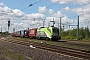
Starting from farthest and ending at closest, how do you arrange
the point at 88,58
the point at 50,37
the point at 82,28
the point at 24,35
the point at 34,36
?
the point at 82,28 < the point at 24,35 < the point at 34,36 < the point at 50,37 < the point at 88,58

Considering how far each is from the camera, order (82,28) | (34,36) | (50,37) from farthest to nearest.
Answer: (82,28) < (34,36) < (50,37)

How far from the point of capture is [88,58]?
570 inches

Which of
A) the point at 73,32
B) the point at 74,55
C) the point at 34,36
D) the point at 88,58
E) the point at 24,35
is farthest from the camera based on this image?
the point at 73,32

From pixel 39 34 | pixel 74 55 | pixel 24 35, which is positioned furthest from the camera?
pixel 24 35

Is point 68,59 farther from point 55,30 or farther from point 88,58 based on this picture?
point 55,30

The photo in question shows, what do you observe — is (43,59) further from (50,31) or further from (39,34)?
(39,34)

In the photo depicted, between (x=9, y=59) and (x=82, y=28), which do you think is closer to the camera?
(x=9, y=59)

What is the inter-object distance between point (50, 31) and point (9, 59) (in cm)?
2629

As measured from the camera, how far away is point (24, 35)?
64.0m

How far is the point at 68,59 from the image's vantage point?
14.5 metres

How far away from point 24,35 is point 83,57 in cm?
4984

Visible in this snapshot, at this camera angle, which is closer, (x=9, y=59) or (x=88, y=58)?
(x=9, y=59)

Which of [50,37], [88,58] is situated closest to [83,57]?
[88,58]

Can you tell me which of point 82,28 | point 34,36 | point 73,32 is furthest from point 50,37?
point 82,28
